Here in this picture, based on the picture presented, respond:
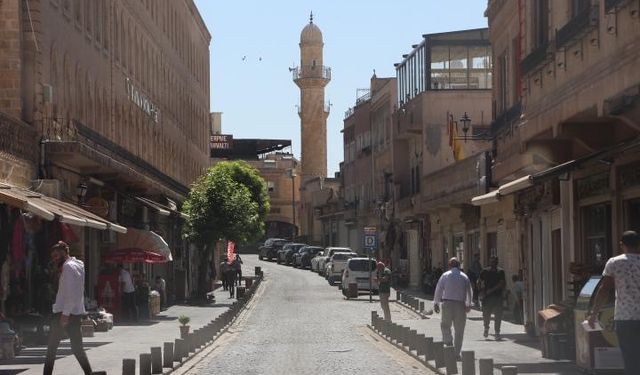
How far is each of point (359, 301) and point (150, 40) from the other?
13.1m

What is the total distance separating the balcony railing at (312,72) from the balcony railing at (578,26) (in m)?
94.8

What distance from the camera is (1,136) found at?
2683 cm

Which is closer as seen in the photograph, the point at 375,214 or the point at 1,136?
the point at 1,136

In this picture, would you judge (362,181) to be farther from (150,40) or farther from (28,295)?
(28,295)

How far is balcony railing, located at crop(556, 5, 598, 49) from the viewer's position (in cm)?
1984

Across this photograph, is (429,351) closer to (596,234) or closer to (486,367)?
(596,234)

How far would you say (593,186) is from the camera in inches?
952

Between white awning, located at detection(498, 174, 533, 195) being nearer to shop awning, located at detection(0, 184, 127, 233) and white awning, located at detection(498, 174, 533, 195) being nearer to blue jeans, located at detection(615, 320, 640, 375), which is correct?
shop awning, located at detection(0, 184, 127, 233)

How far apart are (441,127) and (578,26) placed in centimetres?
3871

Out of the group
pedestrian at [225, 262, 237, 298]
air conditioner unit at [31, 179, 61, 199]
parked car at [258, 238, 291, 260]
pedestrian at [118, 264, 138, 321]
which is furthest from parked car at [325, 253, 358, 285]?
air conditioner unit at [31, 179, 61, 199]

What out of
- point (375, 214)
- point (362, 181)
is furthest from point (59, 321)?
point (362, 181)

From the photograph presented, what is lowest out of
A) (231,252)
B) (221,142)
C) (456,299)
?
(456,299)

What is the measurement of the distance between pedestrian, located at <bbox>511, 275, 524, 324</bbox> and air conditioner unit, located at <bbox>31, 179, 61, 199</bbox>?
11470 mm

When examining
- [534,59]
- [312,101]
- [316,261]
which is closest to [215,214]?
[534,59]
